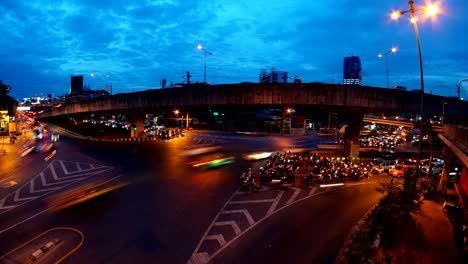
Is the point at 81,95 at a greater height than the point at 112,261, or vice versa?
the point at 81,95

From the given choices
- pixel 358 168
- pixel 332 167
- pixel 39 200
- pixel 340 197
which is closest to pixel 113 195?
pixel 39 200

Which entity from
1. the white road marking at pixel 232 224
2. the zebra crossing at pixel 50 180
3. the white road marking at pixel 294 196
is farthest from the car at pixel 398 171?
the zebra crossing at pixel 50 180

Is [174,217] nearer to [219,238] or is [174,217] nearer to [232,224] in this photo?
[232,224]

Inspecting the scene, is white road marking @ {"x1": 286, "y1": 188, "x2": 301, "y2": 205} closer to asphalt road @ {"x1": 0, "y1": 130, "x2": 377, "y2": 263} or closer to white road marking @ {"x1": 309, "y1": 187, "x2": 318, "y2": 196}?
asphalt road @ {"x1": 0, "y1": 130, "x2": 377, "y2": 263}

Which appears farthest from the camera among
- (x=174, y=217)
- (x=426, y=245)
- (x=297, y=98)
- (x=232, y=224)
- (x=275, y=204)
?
(x=297, y=98)

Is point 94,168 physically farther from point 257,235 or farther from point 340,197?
point 340,197

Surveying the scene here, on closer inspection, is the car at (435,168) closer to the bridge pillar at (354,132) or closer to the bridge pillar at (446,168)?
the bridge pillar at (354,132)

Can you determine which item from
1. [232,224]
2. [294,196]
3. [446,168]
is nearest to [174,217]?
[232,224]
